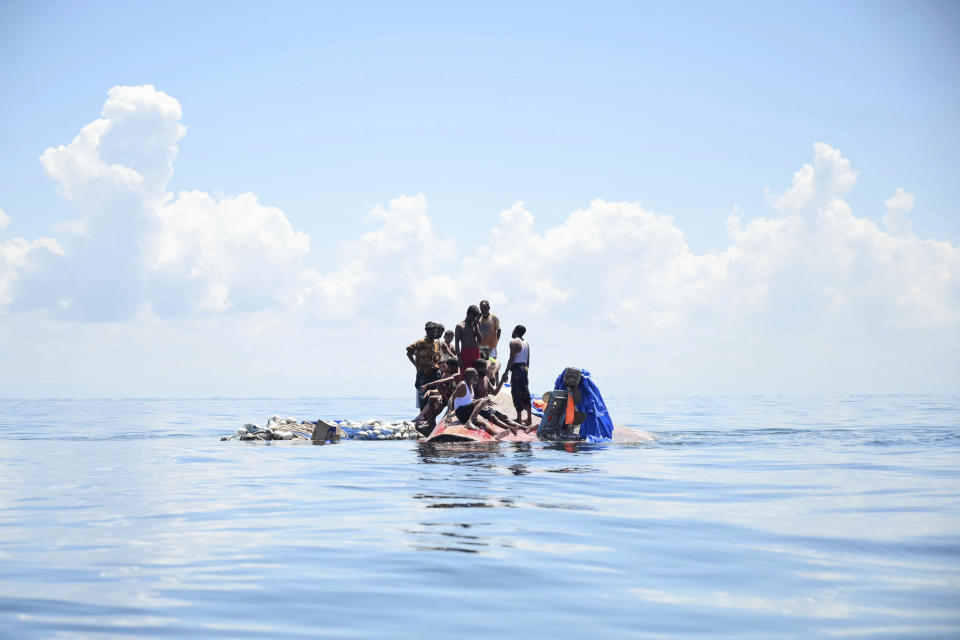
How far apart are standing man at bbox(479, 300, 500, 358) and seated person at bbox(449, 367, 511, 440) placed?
160 centimetres

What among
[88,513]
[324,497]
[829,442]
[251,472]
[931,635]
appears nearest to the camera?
[931,635]

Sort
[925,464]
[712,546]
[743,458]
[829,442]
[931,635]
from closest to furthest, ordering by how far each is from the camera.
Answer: [931,635] < [712,546] < [925,464] < [743,458] < [829,442]

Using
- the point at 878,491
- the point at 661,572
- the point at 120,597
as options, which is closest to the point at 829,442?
the point at 878,491

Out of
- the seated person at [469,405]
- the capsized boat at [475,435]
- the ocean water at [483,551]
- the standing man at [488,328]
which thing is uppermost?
the standing man at [488,328]

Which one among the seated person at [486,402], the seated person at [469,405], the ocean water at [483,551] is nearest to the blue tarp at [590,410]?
the seated person at [486,402]

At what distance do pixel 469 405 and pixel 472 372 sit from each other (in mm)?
854

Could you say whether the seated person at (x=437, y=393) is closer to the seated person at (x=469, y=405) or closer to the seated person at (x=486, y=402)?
the seated person at (x=486, y=402)

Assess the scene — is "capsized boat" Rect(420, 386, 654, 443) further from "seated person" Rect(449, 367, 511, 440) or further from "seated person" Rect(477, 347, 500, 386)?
"seated person" Rect(477, 347, 500, 386)

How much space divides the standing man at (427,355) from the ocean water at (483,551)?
6.52 metres

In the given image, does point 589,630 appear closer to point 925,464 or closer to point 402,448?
point 925,464

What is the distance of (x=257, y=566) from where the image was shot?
22.1 ft

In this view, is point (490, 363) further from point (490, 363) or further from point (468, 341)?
point (468, 341)

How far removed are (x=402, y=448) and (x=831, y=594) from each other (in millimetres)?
13980

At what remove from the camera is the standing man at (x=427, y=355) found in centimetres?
2075
